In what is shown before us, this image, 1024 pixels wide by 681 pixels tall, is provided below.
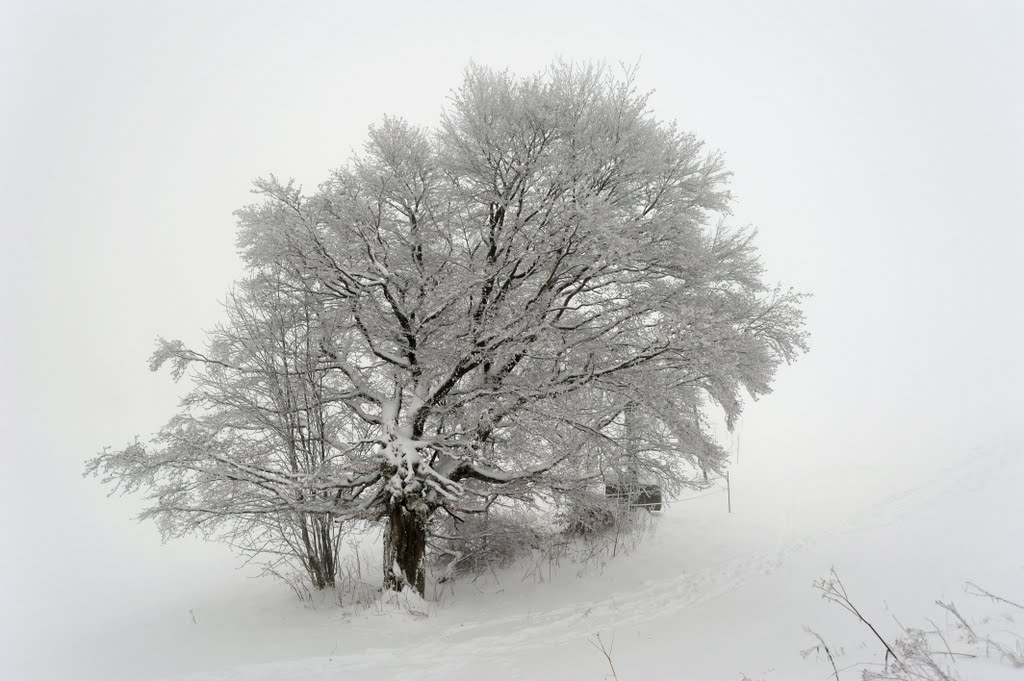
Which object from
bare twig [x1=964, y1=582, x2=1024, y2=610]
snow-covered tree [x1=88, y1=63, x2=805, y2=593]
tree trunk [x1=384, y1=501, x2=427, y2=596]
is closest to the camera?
bare twig [x1=964, y1=582, x2=1024, y2=610]

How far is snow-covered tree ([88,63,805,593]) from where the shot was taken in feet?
25.2

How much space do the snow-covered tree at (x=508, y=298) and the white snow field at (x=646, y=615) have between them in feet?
5.40

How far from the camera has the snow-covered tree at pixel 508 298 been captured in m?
7.69

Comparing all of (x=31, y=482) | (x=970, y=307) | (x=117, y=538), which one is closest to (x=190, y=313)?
(x=31, y=482)

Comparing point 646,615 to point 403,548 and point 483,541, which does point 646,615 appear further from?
point 403,548

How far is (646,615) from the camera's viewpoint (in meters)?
7.67

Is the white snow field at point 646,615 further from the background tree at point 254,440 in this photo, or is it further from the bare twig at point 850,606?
the background tree at point 254,440

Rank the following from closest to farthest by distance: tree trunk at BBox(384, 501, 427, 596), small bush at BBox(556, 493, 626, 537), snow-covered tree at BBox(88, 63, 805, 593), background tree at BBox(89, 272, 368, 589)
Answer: snow-covered tree at BBox(88, 63, 805, 593)
background tree at BBox(89, 272, 368, 589)
tree trunk at BBox(384, 501, 427, 596)
small bush at BBox(556, 493, 626, 537)

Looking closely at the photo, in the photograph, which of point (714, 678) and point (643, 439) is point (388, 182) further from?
point (714, 678)

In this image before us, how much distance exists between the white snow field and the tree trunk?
421mm

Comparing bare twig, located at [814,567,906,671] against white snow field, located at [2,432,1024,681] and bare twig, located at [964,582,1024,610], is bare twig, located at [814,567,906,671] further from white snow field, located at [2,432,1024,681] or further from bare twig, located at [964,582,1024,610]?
bare twig, located at [964,582,1024,610]

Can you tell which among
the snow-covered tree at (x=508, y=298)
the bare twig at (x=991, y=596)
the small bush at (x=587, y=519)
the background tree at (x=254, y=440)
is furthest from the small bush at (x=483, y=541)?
the bare twig at (x=991, y=596)

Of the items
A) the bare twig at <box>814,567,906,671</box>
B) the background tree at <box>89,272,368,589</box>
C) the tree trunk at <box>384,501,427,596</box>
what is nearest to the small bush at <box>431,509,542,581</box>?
the tree trunk at <box>384,501,427,596</box>

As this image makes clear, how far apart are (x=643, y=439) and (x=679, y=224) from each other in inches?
134
